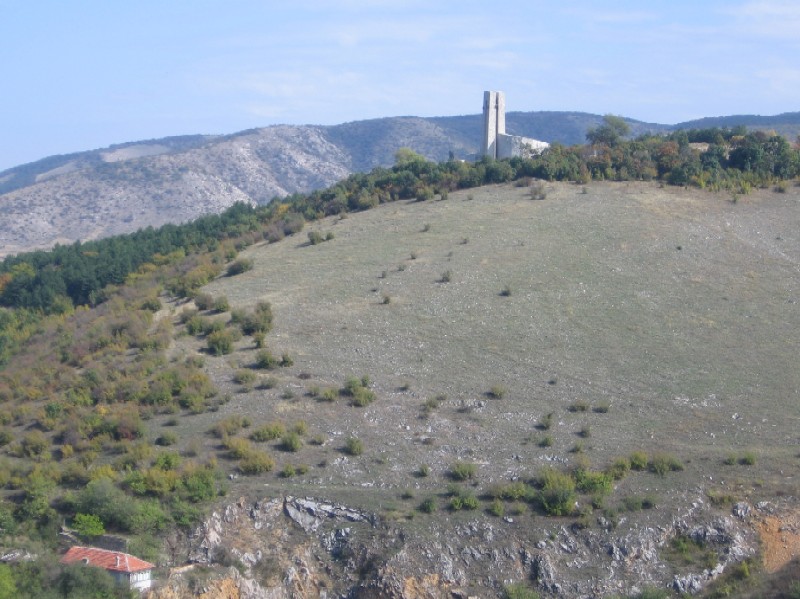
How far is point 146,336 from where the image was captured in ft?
104

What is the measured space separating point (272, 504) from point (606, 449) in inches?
323

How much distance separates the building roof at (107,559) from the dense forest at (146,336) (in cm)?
52

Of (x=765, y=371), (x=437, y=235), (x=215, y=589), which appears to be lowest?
(x=215, y=589)

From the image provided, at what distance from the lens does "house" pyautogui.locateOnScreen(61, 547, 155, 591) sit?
61.4 ft

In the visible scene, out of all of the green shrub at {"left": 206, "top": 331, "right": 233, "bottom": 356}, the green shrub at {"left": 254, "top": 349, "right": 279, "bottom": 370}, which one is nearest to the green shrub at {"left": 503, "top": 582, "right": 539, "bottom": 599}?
the green shrub at {"left": 254, "top": 349, "right": 279, "bottom": 370}

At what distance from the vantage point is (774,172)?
46281mm

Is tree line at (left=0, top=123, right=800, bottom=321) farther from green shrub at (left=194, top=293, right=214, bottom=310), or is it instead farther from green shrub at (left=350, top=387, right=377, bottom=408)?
green shrub at (left=350, top=387, right=377, bottom=408)

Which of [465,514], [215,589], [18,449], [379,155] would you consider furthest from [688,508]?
[379,155]

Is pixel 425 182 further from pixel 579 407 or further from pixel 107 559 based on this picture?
pixel 107 559

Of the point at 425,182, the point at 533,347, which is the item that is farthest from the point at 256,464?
the point at 425,182

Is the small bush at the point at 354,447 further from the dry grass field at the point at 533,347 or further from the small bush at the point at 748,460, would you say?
the small bush at the point at 748,460

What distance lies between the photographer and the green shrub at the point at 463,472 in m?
22.5

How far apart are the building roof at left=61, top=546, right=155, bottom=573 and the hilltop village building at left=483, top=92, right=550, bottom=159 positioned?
4014cm

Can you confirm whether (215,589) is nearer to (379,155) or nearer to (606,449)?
(606,449)
